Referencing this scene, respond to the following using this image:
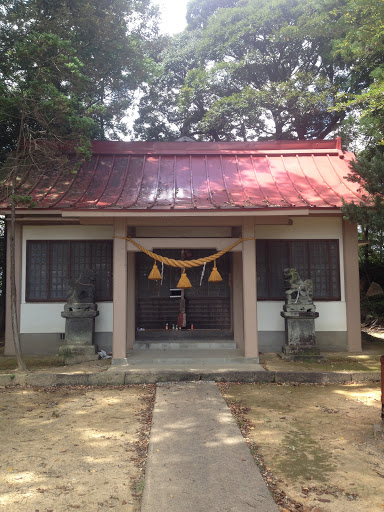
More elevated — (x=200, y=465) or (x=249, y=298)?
(x=249, y=298)

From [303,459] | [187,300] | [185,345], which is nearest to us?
[303,459]

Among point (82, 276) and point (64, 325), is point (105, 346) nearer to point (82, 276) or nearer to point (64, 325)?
point (64, 325)

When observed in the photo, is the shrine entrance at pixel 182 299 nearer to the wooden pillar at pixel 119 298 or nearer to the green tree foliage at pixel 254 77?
the wooden pillar at pixel 119 298

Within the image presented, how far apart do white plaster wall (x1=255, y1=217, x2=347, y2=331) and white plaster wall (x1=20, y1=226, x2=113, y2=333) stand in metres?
3.47

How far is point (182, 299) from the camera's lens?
10344 millimetres

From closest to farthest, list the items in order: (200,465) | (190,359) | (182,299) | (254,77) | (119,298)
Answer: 1. (200,465)
2. (119,298)
3. (190,359)
4. (182,299)
5. (254,77)

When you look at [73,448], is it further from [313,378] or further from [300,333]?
[300,333]

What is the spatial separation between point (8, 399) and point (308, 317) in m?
5.71

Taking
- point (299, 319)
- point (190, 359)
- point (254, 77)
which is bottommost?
point (190, 359)

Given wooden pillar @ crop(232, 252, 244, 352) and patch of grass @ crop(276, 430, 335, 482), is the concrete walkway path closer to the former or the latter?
patch of grass @ crop(276, 430, 335, 482)

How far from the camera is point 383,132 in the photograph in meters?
9.22

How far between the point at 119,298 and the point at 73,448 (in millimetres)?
3624

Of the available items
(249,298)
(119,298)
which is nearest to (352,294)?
(249,298)

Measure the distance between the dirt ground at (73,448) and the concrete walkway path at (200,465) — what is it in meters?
0.18
